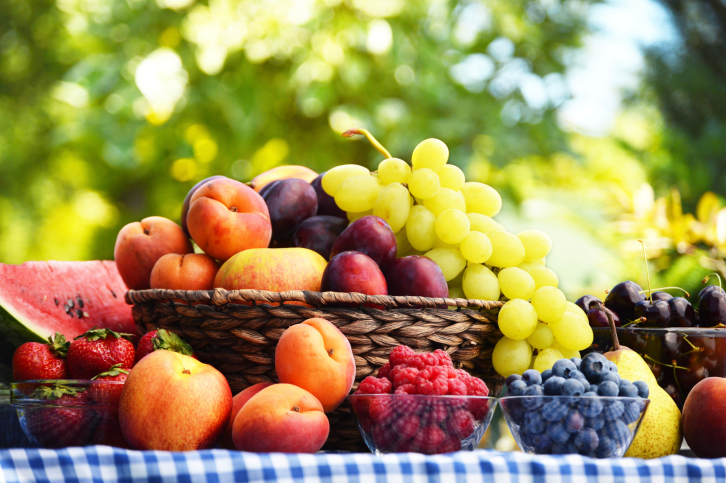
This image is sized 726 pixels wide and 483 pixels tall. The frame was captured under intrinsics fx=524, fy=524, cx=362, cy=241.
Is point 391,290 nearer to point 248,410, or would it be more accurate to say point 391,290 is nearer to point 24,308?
point 248,410

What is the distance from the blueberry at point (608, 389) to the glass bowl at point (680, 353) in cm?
27

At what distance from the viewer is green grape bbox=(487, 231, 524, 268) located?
0.97 m

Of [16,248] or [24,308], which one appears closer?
[24,308]

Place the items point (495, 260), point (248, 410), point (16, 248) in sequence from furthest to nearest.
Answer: point (16, 248)
point (495, 260)
point (248, 410)

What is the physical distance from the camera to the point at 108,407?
2.31ft

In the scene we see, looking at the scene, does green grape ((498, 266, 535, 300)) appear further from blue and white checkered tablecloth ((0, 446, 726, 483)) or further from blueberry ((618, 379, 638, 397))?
blue and white checkered tablecloth ((0, 446, 726, 483))

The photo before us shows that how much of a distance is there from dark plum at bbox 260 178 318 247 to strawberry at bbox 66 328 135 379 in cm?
37

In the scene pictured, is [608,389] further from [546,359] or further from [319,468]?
[319,468]

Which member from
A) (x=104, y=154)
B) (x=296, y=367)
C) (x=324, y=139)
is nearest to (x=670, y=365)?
(x=296, y=367)

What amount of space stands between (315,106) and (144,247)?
1.87 meters

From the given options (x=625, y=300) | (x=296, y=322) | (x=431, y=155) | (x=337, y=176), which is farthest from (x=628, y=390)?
(x=337, y=176)

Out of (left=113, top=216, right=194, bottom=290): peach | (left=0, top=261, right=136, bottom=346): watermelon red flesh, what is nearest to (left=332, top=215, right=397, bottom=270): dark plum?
(left=113, top=216, right=194, bottom=290): peach

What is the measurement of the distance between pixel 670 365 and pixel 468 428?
423mm

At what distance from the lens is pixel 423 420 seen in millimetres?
622
